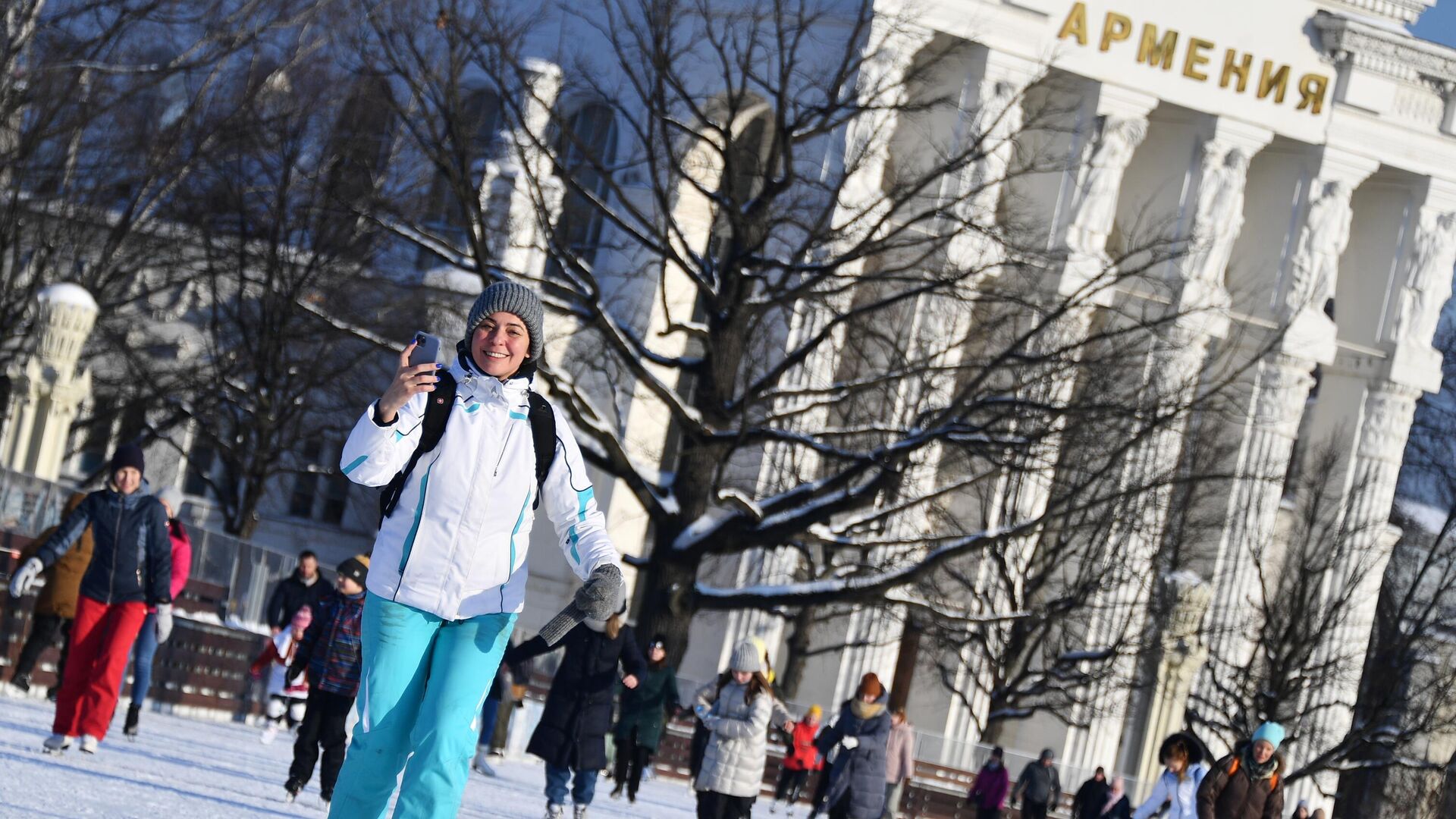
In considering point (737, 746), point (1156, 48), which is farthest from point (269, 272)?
point (1156, 48)

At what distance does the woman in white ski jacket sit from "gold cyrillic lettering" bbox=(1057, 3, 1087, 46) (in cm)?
4500

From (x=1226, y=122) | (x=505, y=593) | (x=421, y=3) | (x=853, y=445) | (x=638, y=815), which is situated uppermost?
(x=1226, y=122)

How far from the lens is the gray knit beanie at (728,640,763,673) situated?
634 inches

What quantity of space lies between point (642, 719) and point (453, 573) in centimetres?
1521

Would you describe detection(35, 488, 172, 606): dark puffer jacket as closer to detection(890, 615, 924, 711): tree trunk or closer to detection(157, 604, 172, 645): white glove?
detection(157, 604, 172, 645): white glove

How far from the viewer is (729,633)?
48.6 m

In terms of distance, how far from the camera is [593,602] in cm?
793

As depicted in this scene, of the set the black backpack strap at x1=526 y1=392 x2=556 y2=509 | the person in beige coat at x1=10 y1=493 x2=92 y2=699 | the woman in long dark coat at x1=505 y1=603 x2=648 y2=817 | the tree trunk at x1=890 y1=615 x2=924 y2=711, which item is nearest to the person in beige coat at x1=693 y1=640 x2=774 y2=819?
the woman in long dark coat at x1=505 y1=603 x2=648 y2=817

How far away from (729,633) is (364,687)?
40.7 meters

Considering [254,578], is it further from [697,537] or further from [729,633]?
[729,633]

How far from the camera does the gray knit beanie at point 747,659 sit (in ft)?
52.9

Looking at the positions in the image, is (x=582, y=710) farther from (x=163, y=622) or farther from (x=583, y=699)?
(x=163, y=622)

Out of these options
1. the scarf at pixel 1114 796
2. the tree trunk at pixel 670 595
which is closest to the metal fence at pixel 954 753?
the scarf at pixel 1114 796

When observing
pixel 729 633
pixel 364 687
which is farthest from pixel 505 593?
pixel 729 633
